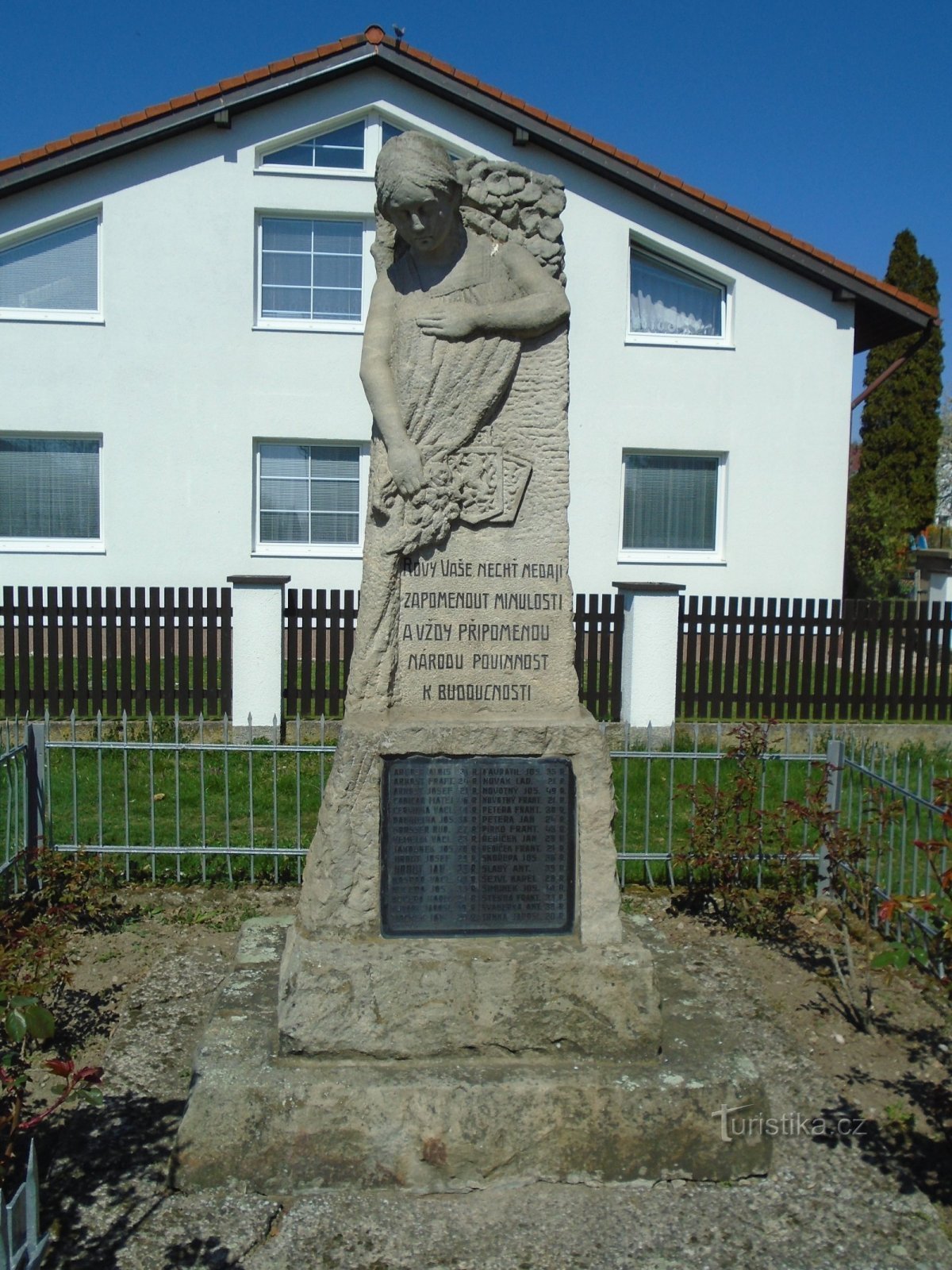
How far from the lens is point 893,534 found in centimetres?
2133

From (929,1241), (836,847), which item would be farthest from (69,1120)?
(836,847)

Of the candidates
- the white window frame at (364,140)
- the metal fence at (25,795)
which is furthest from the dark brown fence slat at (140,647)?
the white window frame at (364,140)

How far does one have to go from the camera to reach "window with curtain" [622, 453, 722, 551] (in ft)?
47.8

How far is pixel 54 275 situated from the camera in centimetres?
1338

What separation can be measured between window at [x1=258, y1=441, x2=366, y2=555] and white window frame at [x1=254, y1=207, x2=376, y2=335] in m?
1.43

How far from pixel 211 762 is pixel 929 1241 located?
6454mm

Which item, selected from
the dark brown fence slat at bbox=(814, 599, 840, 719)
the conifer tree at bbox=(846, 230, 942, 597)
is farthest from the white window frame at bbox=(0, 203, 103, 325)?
the conifer tree at bbox=(846, 230, 942, 597)

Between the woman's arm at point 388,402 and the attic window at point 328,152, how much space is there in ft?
36.2

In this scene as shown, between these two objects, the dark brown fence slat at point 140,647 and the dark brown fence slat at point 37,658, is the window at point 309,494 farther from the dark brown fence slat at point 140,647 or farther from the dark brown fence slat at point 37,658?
the dark brown fence slat at point 37,658

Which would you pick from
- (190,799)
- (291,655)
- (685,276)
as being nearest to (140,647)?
(291,655)

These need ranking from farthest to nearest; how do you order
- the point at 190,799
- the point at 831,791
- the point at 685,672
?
the point at 685,672 → the point at 190,799 → the point at 831,791

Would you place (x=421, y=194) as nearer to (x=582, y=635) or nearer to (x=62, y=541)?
(x=582, y=635)

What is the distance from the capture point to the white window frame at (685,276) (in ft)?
46.3

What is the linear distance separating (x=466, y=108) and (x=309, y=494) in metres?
5.22
